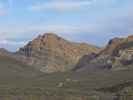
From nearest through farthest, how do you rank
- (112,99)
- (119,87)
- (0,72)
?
(112,99) → (119,87) → (0,72)

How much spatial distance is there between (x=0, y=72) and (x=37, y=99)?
390 feet

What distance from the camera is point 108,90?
10450 centimetres

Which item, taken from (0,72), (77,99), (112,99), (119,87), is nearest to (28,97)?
(77,99)

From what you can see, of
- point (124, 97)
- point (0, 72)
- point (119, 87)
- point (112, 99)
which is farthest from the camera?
point (0, 72)

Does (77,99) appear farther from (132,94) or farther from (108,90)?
(108,90)

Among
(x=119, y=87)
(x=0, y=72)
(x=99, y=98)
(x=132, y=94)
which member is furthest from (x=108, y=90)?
(x=0, y=72)

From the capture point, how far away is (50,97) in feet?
261

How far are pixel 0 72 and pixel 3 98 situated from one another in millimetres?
118312

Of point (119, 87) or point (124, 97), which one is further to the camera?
point (119, 87)

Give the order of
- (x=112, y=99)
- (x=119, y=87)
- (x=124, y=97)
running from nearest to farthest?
(x=124, y=97) < (x=112, y=99) < (x=119, y=87)

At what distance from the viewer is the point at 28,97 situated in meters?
78.0

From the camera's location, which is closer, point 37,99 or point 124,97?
point 124,97

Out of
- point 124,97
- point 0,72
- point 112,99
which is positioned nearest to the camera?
point 124,97

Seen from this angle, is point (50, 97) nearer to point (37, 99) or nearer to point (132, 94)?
point (37, 99)
